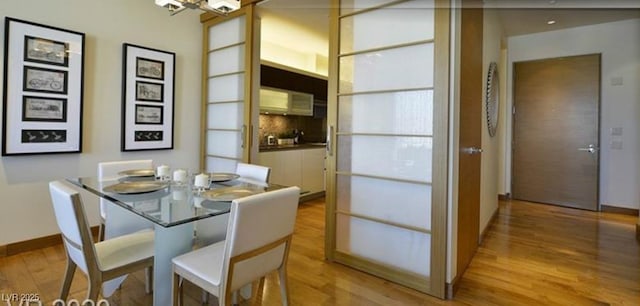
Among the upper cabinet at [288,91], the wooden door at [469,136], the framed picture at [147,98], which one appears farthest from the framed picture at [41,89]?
the wooden door at [469,136]

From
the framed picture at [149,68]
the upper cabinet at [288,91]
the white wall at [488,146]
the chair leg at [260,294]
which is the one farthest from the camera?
the upper cabinet at [288,91]

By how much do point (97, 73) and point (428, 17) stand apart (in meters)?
3.00

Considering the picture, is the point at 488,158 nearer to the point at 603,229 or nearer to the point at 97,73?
the point at 603,229

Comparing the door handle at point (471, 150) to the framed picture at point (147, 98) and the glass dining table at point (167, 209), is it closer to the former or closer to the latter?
the glass dining table at point (167, 209)

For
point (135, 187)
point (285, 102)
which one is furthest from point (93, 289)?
point (285, 102)

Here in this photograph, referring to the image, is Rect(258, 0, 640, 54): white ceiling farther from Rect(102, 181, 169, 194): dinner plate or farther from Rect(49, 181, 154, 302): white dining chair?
Rect(49, 181, 154, 302): white dining chair

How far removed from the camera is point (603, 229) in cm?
363

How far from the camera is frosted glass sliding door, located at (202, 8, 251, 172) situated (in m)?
3.40

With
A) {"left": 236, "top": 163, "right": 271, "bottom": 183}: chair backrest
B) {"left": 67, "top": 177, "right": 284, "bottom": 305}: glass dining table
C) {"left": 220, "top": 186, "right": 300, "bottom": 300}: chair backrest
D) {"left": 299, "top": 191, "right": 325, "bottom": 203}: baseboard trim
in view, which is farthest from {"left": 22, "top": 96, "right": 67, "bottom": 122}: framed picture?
{"left": 299, "top": 191, "right": 325, "bottom": 203}: baseboard trim

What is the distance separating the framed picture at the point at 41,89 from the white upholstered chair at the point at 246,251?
6.89 ft

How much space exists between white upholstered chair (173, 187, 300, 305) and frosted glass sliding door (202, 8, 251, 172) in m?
1.85

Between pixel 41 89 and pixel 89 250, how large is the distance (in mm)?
2020

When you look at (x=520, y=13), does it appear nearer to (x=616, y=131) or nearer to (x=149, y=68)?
(x=616, y=131)

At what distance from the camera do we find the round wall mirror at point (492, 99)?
132 inches
